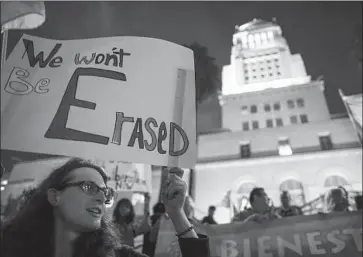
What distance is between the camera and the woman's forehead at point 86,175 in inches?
76.4

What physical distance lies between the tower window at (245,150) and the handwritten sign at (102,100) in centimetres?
2598

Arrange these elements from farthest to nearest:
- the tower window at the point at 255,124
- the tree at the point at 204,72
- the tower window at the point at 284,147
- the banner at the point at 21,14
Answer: the tower window at the point at 255,124 < the tower window at the point at 284,147 < the tree at the point at 204,72 < the banner at the point at 21,14

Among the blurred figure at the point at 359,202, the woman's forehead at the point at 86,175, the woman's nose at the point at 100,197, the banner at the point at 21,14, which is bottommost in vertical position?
the blurred figure at the point at 359,202

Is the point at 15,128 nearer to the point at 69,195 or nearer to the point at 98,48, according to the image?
the point at 69,195

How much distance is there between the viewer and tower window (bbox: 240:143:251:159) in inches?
1090

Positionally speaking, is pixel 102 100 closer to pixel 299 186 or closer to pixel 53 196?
pixel 53 196

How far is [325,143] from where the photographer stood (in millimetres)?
26562

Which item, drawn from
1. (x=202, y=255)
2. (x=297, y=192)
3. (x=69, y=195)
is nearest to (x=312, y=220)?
(x=202, y=255)

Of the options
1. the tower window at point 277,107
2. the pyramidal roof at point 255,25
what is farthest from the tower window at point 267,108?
the pyramidal roof at point 255,25

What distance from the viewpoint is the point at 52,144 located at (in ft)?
6.40

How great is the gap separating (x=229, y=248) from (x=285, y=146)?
25.1m

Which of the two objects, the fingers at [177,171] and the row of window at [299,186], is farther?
the row of window at [299,186]

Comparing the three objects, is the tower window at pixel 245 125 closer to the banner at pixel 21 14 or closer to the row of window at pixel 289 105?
the row of window at pixel 289 105

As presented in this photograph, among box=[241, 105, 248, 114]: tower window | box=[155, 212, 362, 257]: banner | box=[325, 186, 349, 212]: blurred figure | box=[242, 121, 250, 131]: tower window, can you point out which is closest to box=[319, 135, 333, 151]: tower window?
box=[242, 121, 250, 131]: tower window
